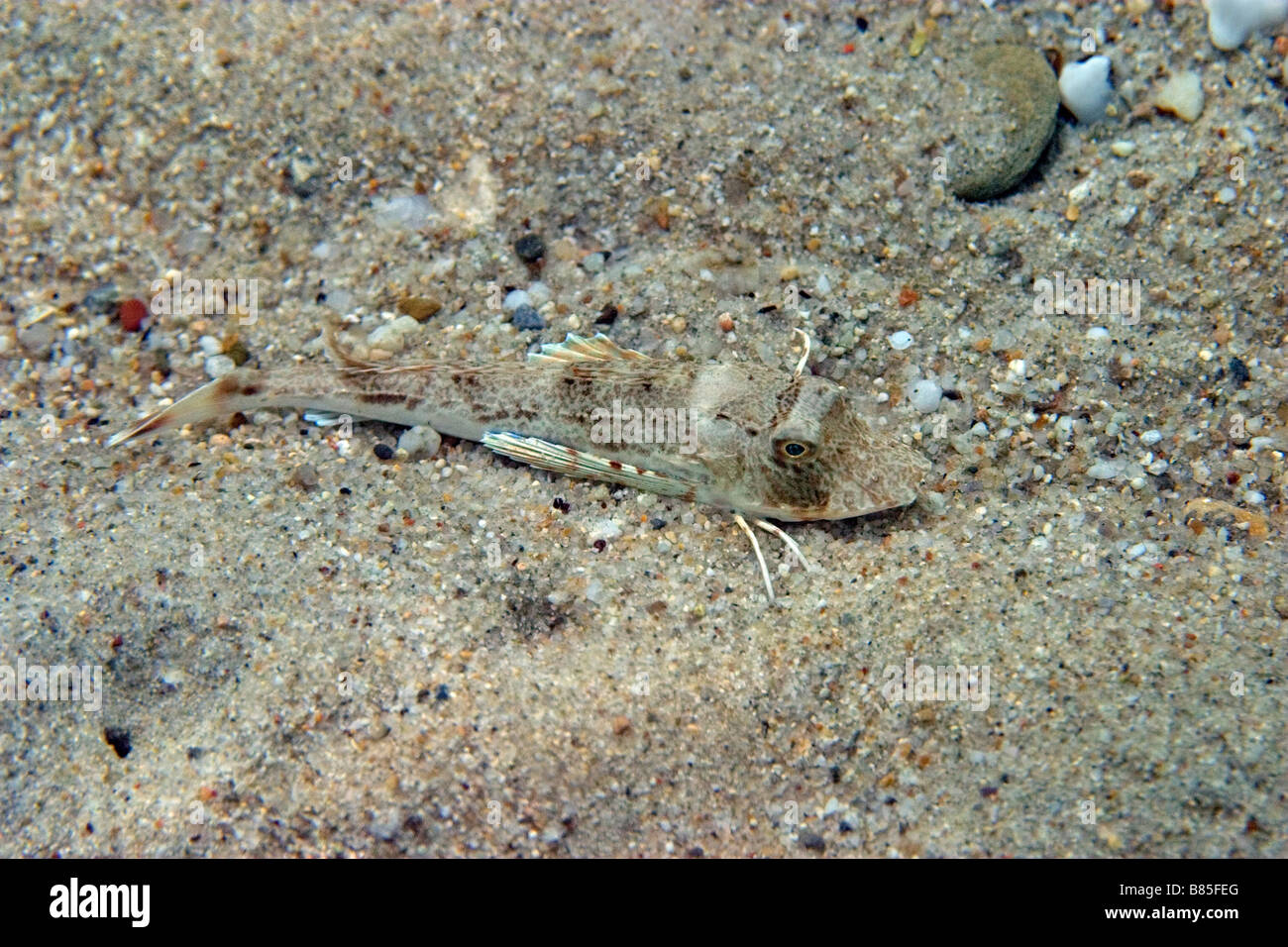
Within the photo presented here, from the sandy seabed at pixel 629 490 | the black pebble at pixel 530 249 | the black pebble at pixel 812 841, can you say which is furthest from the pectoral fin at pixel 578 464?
the black pebble at pixel 812 841

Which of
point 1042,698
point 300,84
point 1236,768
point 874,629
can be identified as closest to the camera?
point 1236,768

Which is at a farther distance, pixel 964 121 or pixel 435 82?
pixel 435 82

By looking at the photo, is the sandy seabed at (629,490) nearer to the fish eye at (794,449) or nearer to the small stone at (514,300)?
the small stone at (514,300)

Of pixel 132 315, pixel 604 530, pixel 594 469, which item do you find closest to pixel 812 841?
pixel 604 530

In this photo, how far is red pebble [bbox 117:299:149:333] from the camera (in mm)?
5602

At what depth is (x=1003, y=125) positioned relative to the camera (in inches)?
208

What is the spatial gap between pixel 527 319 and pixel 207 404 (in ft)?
6.61

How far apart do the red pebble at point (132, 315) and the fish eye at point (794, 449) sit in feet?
14.9

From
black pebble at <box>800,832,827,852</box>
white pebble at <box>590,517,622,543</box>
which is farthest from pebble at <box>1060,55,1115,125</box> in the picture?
black pebble at <box>800,832,827,852</box>

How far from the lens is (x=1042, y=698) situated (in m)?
3.67

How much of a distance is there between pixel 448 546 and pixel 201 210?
3.40 meters

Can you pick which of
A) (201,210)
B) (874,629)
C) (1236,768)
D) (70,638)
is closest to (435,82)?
(201,210)
